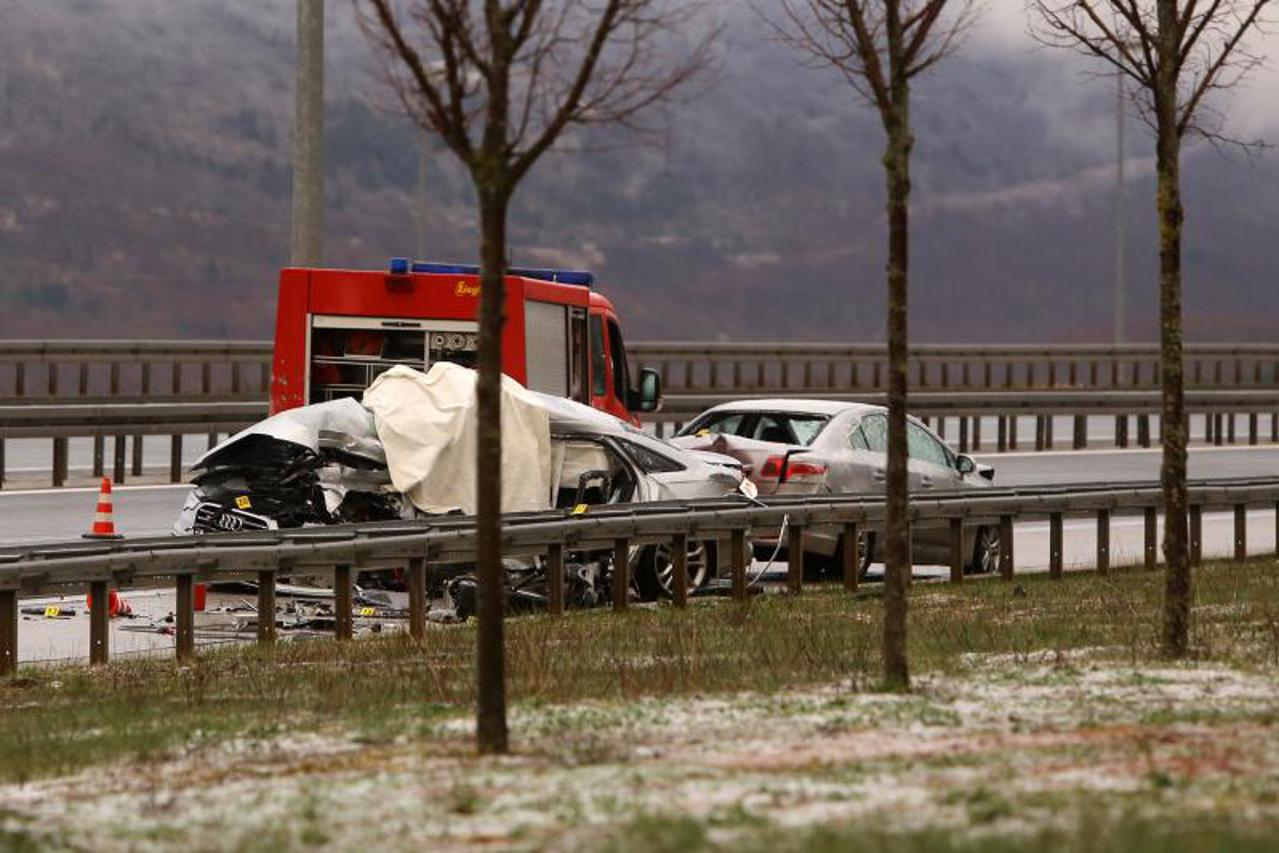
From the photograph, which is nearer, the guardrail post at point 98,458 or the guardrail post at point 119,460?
the guardrail post at point 119,460

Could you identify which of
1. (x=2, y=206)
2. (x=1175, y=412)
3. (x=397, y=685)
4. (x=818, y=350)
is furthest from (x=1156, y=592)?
(x=2, y=206)

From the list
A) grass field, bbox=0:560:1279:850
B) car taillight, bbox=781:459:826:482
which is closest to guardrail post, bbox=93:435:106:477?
car taillight, bbox=781:459:826:482

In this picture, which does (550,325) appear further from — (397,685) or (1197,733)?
(1197,733)

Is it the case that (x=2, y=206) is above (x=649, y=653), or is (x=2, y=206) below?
above

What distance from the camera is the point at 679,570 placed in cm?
1869

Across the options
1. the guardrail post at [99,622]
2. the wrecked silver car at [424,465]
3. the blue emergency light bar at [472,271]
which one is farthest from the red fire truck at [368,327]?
the guardrail post at [99,622]

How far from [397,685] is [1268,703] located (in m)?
4.37

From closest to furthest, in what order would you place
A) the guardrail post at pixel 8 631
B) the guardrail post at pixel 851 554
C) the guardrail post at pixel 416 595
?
the guardrail post at pixel 8 631 → the guardrail post at pixel 416 595 → the guardrail post at pixel 851 554

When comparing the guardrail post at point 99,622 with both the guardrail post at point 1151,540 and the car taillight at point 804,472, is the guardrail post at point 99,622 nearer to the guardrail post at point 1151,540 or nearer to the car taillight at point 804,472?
the car taillight at point 804,472

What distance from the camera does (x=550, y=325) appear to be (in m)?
23.8

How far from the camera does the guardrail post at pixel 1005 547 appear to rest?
21422mm

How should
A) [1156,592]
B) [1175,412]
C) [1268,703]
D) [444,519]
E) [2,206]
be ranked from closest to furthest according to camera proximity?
[1268,703] → [1175,412] → [444,519] → [1156,592] → [2,206]

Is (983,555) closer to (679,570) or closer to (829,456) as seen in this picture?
(829,456)

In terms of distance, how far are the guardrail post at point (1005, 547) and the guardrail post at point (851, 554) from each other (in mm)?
1488
